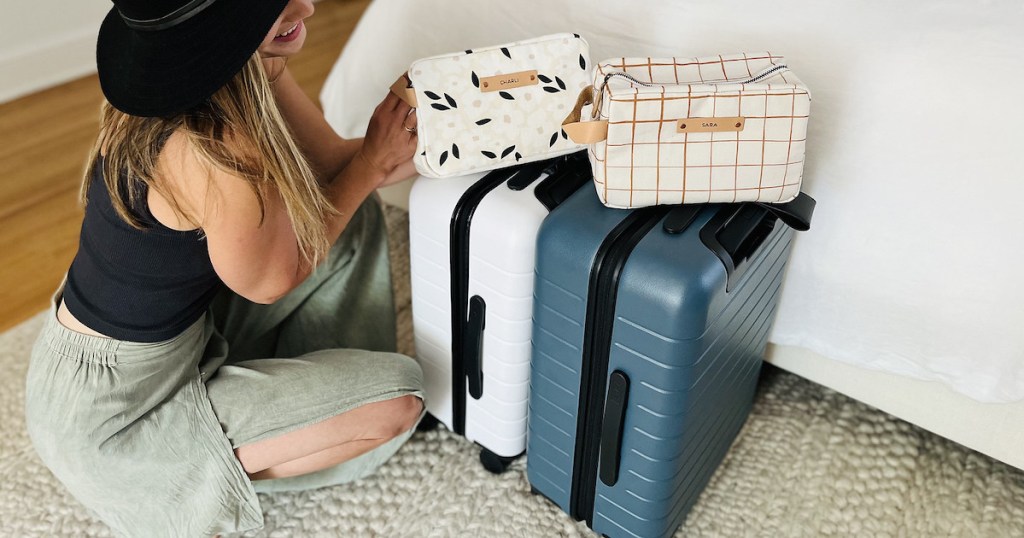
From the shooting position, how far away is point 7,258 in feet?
5.97

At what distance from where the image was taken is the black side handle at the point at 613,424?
1.02m

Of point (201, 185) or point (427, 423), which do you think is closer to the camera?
point (201, 185)

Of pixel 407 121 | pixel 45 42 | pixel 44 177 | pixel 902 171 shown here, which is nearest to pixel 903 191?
pixel 902 171

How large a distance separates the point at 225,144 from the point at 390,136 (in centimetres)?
25

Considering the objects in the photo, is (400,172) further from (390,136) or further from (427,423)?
(427,423)

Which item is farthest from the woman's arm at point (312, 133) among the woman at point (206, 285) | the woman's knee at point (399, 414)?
the woman's knee at point (399, 414)

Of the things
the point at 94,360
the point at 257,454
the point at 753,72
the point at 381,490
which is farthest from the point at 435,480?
the point at 753,72

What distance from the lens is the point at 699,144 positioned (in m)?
0.99

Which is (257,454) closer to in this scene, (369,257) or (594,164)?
(369,257)

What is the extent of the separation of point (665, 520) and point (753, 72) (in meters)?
0.62

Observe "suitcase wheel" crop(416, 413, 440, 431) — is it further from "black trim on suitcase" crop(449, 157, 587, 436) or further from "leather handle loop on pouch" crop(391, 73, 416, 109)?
"leather handle loop on pouch" crop(391, 73, 416, 109)

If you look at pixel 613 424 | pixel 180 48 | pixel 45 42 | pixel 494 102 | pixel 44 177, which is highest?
pixel 180 48

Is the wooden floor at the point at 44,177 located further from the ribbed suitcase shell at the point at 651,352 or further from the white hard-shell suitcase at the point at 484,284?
the ribbed suitcase shell at the point at 651,352

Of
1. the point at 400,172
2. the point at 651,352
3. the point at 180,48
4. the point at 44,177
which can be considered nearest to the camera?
the point at 180,48
